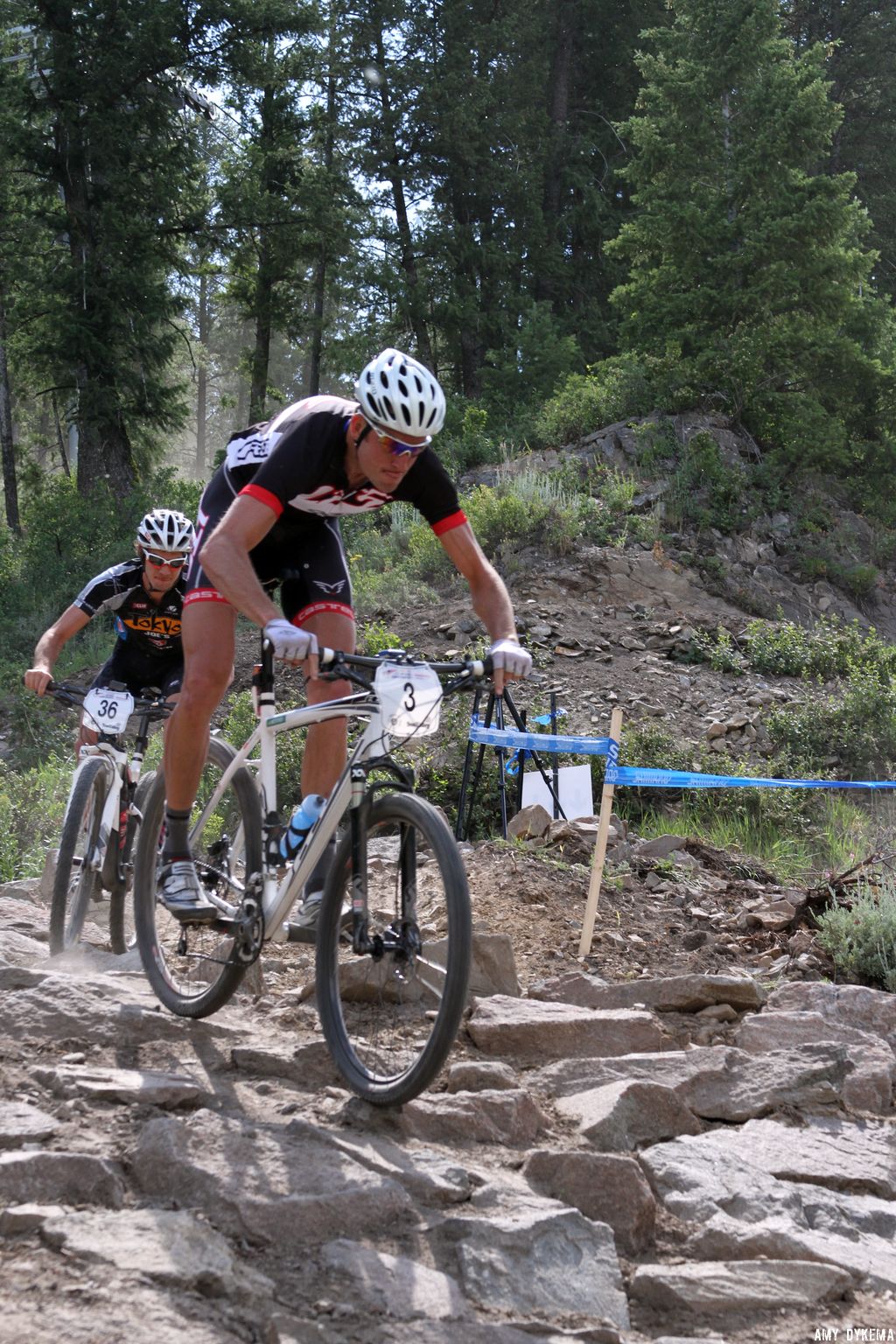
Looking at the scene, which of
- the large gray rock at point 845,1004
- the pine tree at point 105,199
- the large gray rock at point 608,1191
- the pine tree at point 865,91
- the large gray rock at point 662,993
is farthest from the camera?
the pine tree at point 865,91

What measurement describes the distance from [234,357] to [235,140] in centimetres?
4099

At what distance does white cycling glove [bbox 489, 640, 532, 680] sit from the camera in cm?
385

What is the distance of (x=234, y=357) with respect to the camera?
64.1 metres

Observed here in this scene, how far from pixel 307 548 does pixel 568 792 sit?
4.68 metres

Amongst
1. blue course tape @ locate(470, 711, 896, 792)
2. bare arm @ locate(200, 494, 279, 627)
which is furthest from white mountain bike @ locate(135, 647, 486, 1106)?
blue course tape @ locate(470, 711, 896, 792)

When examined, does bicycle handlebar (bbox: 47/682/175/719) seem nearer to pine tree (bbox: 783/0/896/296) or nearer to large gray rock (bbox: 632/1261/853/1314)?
large gray rock (bbox: 632/1261/853/1314)

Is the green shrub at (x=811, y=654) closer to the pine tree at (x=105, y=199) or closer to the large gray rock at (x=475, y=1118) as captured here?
the large gray rock at (x=475, y=1118)

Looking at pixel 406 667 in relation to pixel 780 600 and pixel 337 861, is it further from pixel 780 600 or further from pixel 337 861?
pixel 780 600

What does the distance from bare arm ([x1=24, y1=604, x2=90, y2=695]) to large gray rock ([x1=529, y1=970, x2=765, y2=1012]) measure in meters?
2.58

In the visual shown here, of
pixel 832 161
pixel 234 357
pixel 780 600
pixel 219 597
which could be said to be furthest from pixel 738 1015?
pixel 234 357

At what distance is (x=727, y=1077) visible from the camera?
14.2ft

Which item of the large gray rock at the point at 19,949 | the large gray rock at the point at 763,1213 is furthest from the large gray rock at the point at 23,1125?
the large gray rock at the point at 19,949

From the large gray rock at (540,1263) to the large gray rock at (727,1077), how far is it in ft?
3.28

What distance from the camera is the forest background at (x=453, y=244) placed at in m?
17.8
